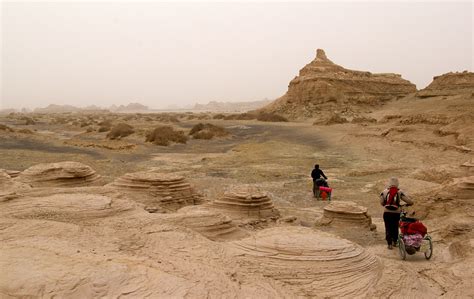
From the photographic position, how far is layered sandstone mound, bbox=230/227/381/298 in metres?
5.66

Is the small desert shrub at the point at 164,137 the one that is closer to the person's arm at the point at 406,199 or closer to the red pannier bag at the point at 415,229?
the person's arm at the point at 406,199

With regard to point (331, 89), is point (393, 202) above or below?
below

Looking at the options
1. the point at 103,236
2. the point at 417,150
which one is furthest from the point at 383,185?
the point at 103,236

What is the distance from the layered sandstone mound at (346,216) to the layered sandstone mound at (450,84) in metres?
41.1

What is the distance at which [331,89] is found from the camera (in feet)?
180

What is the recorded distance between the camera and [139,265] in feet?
16.4

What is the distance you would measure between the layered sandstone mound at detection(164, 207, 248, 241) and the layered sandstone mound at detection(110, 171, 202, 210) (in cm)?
290

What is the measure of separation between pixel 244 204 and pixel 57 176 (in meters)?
5.04

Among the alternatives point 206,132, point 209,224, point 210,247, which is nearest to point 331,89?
point 206,132

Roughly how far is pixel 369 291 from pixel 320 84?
51664mm

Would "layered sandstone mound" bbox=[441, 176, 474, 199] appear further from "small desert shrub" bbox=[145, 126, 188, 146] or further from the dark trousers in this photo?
"small desert shrub" bbox=[145, 126, 188, 146]

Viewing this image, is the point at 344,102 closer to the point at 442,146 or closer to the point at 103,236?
the point at 442,146

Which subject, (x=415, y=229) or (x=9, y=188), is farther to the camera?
(x=9, y=188)

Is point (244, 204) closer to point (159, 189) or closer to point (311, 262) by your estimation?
point (159, 189)
